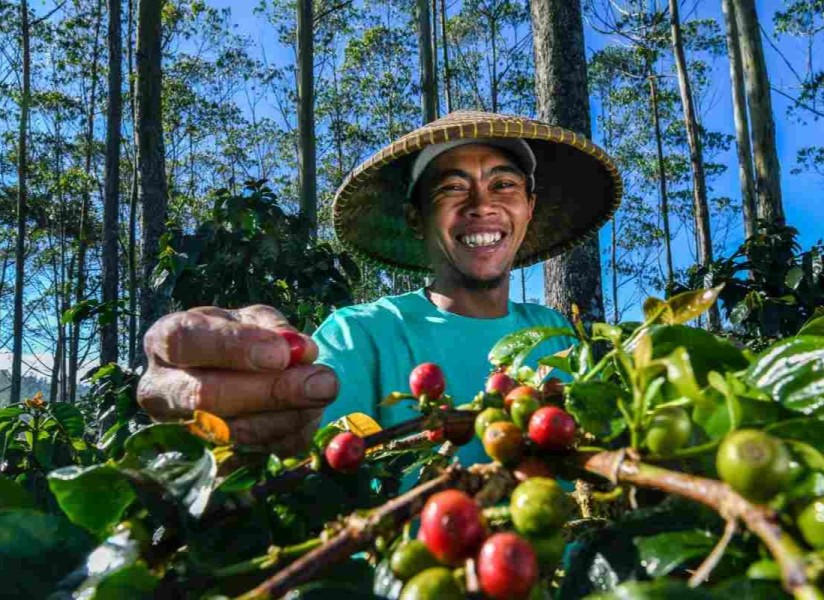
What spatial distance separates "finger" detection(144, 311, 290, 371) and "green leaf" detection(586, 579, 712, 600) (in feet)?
1.27

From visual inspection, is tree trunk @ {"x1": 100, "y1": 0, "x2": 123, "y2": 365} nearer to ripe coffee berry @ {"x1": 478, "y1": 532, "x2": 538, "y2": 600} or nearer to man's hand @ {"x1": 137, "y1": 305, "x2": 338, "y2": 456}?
man's hand @ {"x1": 137, "y1": 305, "x2": 338, "y2": 456}

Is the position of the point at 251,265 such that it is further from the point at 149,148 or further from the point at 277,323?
the point at 277,323

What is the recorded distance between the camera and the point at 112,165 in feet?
32.3

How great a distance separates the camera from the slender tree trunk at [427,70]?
10.3 meters

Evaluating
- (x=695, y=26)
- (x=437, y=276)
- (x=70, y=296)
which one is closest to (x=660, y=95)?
(x=695, y=26)

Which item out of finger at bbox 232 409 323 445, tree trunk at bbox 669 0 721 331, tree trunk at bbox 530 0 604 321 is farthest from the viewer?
tree trunk at bbox 669 0 721 331

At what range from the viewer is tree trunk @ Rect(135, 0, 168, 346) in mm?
6006

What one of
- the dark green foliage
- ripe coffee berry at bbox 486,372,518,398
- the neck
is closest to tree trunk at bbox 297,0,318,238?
the dark green foliage

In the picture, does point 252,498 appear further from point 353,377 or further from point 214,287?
point 214,287

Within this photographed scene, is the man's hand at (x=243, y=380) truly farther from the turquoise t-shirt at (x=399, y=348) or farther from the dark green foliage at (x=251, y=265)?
the dark green foliage at (x=251, y=265)

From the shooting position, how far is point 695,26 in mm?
17500

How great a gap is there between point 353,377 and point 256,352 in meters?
0.96

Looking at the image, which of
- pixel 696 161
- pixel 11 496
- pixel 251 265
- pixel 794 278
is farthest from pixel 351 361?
pixel 696 161

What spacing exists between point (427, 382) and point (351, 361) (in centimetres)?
102
